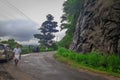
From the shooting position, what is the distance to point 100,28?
28859 millimetres

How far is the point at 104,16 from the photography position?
2895cm

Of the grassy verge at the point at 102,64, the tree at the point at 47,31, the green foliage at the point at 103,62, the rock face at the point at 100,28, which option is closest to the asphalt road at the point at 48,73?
the grassy verge at the point at 102,64

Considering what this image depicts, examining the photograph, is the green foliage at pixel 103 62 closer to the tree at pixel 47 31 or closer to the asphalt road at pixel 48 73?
the asphalt road at pixel 48 73

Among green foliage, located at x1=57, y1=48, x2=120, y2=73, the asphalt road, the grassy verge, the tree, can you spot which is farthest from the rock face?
the tree

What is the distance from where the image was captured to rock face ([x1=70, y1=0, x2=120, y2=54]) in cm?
2655

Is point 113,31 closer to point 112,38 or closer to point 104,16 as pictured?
point 112,38

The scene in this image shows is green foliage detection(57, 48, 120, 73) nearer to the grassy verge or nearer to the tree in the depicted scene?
the grassy verge

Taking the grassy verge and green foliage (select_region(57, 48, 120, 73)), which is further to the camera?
green foliage (select_region(57, 48, 120, 73))

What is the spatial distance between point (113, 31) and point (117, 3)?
A: 3.99 metres

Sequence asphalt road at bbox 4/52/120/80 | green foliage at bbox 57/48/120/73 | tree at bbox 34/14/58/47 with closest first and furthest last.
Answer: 1. asphalt road at bbox 4/52/120/80
2. green foliage at bbox 57/48/120/73
3. tree at bbox 34/14/58/47

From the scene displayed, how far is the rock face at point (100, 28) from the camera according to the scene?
26.6 m

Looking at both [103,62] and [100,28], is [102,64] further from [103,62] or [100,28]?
[100,28]

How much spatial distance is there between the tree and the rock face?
5247 cm

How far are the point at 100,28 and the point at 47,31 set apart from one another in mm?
63499
